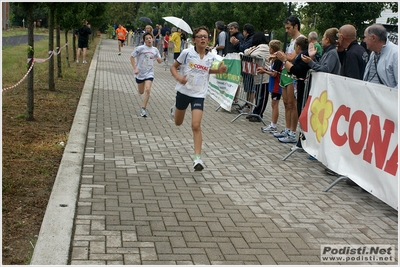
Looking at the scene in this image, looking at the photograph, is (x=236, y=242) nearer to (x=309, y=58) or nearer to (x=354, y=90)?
(x=354, y=90)

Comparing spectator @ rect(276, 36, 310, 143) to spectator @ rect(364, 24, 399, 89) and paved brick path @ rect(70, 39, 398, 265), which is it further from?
spectator @ rect(364, 24, 399, 89)

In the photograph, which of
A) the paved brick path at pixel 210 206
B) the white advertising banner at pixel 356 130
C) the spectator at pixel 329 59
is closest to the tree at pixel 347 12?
the paved brick path at pixel 210 206

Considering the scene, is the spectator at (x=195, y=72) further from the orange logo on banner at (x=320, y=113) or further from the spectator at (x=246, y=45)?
the spectator at (x=246, y=45)

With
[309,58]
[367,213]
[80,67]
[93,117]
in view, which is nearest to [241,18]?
[80,67]

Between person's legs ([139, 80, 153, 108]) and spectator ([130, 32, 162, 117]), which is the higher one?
spectator ([130, 32, 162, 117])

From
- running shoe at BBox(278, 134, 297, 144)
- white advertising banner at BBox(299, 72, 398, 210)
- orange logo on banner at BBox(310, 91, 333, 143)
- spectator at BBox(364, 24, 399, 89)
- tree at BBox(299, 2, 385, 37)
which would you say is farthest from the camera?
tree at BBox(299, 2, 385, 37)

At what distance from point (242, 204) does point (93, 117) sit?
5.75 meters

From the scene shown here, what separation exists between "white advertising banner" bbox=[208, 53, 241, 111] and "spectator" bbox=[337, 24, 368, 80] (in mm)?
4477

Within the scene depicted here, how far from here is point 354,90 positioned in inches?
273

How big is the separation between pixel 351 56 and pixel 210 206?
3.52 metres

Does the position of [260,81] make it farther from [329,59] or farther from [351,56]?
[351,56]

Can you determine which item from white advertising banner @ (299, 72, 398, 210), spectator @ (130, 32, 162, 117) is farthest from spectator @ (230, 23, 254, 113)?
white advertising banner @ (299, 72, 398, 210)

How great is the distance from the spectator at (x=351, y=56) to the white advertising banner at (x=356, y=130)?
21.3 inches

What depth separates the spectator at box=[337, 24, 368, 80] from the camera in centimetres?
825
